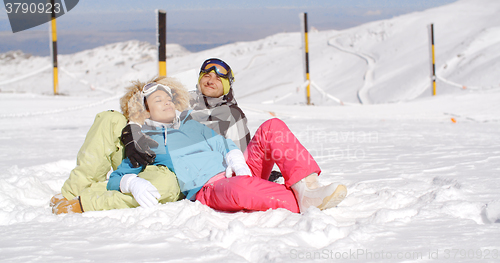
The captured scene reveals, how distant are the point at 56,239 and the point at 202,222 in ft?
2.24

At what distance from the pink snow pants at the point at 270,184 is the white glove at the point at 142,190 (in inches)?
11.4

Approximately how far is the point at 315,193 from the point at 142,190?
101 cm

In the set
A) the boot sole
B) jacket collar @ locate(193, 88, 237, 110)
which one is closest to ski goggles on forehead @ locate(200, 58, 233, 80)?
jacket collar @ locate(193, 88, 237, 110)

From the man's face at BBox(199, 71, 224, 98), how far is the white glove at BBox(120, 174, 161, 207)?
0.95m

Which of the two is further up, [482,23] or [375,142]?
[482,23]

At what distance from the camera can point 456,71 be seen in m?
13.1

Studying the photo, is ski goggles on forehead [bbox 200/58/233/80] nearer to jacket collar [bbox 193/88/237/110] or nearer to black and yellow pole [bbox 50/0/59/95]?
jacket collar [bbox 193/88/237/110]

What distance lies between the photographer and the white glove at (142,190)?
221 cm

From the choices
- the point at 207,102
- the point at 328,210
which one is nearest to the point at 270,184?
the point at 328,210

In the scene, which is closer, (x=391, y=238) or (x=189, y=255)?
(x=189, y=255)

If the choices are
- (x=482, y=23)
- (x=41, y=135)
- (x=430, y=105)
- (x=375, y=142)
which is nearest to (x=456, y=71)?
(x=430, y=105)

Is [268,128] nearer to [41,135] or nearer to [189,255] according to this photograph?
[189,255]

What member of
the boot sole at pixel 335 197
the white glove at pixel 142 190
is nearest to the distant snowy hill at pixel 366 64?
the white glove at pixel 142 190

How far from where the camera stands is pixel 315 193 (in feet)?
6.77
